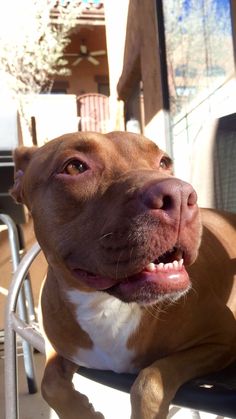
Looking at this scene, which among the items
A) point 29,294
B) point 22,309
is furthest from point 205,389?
point 29,294

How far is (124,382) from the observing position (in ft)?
4.28

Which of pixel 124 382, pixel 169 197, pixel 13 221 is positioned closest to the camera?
pixel 169 197

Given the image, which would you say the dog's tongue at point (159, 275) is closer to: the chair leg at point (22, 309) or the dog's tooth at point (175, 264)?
the dog's tooth at point (175, 264)

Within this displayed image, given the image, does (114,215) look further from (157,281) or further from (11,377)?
(11,377)

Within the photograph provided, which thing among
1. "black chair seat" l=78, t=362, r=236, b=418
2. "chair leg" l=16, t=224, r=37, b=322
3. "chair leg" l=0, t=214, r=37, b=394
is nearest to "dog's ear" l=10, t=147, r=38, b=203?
"black chair seat" l=78, t=362, r=236, b=418

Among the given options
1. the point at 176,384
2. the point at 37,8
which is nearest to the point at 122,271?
the point at 176,384

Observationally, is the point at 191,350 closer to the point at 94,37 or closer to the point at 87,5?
the point at 87,5

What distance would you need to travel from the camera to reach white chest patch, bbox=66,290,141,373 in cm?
142

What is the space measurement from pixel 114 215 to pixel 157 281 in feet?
0.53

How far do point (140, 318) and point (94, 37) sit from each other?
44.9 ft

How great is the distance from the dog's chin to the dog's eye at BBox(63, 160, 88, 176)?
34cm

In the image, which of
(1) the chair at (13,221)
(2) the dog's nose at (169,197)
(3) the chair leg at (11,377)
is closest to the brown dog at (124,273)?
(2) the dog's nose at (169,197)

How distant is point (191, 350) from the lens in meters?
1.36

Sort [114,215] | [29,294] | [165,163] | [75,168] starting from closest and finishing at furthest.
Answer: [114,215] < [75,168] < [165,163] < [29,294]
